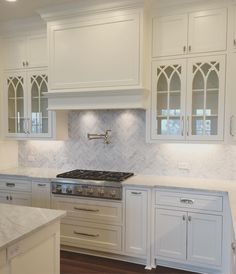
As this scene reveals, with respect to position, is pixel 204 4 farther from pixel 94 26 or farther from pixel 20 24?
pixel 20 24

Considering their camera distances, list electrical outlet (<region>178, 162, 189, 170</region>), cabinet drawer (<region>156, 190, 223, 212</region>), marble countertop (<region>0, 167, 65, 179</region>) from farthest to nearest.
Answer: marble countertop (<region>0, 167, 65, 179</region>) → electrical outlet (<region>178, 162, 189, 170</region>) → cabinet drawer (<region>156, 190, 223, 212</region>)

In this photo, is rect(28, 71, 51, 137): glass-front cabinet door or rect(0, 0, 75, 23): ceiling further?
rect(28, 71, 51, 137): glass-front cabinet door

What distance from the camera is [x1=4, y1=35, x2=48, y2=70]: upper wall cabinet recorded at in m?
3.73

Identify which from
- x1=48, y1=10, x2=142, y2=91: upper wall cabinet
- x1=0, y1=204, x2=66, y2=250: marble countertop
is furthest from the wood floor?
x1=48, y1=10, x2=142, y2=91: upper wall cabinet

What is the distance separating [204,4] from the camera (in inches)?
116

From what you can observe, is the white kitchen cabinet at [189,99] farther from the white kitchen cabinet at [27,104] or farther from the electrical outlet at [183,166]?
the white kitchen cabinet at [27,104]

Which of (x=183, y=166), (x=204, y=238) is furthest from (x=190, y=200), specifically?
(x=183, y=166)

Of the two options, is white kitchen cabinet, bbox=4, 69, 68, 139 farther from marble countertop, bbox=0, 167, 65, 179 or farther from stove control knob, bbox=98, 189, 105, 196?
stove control knob, bbox=98, 189, 105, 196

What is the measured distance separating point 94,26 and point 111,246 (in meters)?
2.54

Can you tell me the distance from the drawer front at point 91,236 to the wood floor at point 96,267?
14cm

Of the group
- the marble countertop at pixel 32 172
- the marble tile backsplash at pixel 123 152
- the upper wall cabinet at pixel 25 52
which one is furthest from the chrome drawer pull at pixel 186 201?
the upper wall cabinet at pixel 25 52

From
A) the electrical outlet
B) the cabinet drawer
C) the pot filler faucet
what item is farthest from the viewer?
the pot filler faucet

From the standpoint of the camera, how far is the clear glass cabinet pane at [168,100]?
314 cm

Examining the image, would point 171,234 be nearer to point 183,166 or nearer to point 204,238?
point 204,238
